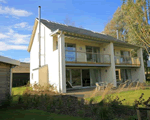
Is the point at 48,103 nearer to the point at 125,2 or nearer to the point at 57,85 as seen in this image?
the point at 57,85

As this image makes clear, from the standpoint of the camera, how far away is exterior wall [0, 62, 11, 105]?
6.71m

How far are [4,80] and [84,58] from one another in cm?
898

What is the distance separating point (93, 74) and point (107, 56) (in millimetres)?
2850

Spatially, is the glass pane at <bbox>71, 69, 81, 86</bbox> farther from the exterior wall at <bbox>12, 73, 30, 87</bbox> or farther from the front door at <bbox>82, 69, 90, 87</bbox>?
the exterior wall at <bbox>12, 73, 30, 87</bbox>

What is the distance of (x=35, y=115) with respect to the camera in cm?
529

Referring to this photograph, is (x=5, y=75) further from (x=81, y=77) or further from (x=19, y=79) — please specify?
(x=19, y=79)

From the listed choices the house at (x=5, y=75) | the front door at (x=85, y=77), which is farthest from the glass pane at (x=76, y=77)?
the house at (x=5, y=75)

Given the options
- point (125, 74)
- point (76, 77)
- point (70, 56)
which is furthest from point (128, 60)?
point (70, 56)

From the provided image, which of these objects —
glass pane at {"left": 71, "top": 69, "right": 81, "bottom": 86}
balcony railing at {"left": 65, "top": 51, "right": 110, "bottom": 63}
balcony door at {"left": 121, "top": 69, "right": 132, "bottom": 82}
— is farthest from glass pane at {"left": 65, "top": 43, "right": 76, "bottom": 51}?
balcony door at {"left": 121, "top": 69, "right": 132, "bottom": 82}

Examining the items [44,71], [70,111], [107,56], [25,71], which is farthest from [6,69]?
[25,71]

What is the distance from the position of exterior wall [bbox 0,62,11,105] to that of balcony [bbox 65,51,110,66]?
18.3ft

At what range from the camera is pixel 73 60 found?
1259 cm

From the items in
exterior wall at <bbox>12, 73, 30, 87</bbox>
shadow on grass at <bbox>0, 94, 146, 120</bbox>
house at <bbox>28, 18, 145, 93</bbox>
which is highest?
house at <bbox>28, 18, 145, 93</bbox>

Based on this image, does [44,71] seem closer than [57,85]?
No
